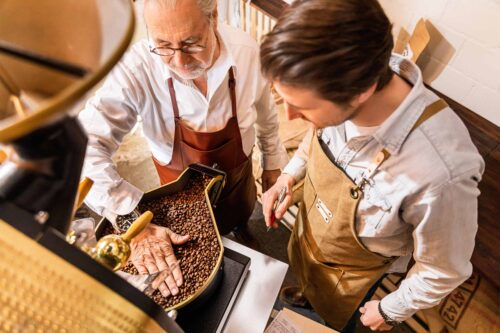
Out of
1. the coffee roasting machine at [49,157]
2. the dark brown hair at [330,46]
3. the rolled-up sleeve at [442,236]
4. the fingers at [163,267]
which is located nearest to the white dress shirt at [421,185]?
the rolled-up sleeve at [442,236]

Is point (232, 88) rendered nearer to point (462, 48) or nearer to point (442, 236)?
point (442, 236)

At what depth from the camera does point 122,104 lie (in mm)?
1263

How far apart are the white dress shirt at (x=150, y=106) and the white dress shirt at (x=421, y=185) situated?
48cm

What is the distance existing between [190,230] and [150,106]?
20.9 inches

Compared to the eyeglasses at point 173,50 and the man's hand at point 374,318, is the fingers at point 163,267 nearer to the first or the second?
the eyeglasses at point 173,50

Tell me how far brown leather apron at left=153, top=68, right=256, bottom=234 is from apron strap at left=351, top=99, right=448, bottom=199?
595 millimetres

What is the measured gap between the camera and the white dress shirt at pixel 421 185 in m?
0.80

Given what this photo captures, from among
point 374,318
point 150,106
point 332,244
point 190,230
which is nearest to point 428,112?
point 332,244

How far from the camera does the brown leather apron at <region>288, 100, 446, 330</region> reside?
1.07 m

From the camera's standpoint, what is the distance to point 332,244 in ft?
4.28

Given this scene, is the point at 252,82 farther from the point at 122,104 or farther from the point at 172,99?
the point at 122,104

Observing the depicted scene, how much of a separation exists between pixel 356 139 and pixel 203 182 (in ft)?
1.87

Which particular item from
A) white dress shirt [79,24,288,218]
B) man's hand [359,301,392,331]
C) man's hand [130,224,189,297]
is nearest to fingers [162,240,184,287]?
man's hand [130,224,189,297]

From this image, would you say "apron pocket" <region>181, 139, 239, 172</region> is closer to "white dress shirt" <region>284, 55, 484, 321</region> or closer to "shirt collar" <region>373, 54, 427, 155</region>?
"white dress shirt" <region>284, 55, 484, 321</region>
